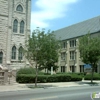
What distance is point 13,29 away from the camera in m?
34.8

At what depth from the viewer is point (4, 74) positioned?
79.5 ft

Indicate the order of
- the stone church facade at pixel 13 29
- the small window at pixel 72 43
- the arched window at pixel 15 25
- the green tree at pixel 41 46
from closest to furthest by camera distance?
1. the green tree at pixel 41 46
2. the stone church facade at pixel 13 29
3. the arched window at pixel 15 25
4. the small window at pixel 72 43

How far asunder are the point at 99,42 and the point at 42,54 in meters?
9.49

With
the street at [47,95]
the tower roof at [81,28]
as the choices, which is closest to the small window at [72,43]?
the tower roof at [81,28]

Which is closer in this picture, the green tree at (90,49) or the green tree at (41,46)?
the green tree at (41,46)

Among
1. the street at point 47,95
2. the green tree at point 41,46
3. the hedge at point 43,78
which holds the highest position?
the green tree at point 41,46

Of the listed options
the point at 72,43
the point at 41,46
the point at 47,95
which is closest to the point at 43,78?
the point at 41,46

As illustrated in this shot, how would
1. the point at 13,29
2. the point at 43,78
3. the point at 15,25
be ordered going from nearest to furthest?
the point at 43,78 → the point at 13,29 → the point at 15,25

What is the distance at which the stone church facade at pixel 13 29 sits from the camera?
3331 centimetres


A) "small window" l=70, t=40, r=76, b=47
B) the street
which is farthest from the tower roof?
the street

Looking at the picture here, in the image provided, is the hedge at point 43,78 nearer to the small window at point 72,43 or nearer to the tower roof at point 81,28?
the tower roof at point 81,28

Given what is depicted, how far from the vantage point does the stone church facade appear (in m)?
33.3

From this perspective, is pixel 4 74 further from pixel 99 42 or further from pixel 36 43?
pixel 99 42

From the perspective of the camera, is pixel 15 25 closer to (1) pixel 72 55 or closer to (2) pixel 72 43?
(2) pixel 72 43
